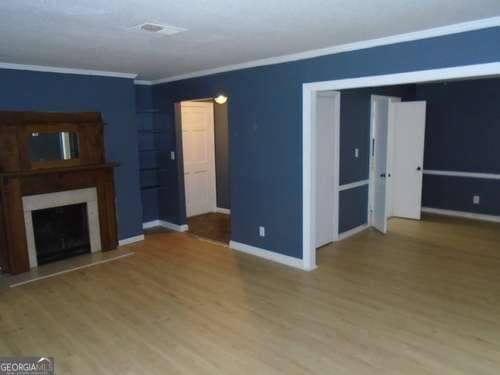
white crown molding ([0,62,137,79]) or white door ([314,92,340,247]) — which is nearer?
white crown molding ([0,62,137,79])

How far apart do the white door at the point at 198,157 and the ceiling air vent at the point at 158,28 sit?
3.58 metres

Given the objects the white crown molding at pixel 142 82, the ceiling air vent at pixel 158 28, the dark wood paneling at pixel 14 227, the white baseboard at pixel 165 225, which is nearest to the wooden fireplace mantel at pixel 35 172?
the dark wood paneling at pixel 14 227

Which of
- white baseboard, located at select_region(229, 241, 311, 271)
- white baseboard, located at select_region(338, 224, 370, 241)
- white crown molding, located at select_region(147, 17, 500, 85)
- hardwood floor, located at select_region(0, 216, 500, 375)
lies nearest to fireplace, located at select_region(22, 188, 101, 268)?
hardwood floor, located at select_region(0, 216, 500, 375)

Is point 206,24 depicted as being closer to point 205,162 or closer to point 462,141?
point 205,162

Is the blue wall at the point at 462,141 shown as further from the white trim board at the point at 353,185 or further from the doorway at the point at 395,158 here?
the white trim board at the point at 353,185

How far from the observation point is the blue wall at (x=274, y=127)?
11.4 ft

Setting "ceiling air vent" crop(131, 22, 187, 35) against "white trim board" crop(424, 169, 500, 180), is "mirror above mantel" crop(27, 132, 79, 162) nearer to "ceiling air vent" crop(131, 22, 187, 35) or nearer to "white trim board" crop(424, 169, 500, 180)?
"ceiling air vent" crop(131, 22, 187, 35)

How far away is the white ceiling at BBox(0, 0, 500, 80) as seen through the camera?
2.33m

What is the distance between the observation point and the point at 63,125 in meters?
4.53

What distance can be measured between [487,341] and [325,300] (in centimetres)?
129

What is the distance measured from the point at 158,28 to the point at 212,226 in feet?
12.7

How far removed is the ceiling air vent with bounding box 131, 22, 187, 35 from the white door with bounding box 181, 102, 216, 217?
3.58 metres

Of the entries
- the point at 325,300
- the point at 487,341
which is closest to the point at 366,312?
the point at 325,300

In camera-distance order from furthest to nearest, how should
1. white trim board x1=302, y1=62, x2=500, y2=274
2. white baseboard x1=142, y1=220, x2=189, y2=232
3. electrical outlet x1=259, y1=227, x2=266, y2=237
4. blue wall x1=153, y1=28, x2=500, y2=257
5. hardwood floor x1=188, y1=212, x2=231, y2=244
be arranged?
white baseboard x1=142, y1=220, x2=189, y2=232 → hardwood floor x1=188, y1=212, x2=231, y2=244 → electrical outlet x1=259, y1=227, x2=266, y2=237 → blue wall x1=153, y1=28, x2=500, y2=257 → white trim board x1=302, y1=62, x2=500, y2=274
